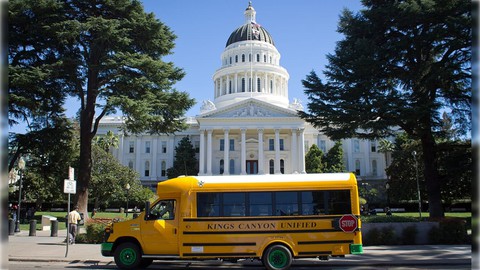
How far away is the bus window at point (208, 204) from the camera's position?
12.5 meters

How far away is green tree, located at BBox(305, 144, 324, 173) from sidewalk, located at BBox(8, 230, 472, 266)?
5349 cm

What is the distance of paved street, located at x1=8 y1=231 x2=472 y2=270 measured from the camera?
1335 centimetres

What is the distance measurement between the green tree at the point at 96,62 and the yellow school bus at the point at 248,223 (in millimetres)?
13274

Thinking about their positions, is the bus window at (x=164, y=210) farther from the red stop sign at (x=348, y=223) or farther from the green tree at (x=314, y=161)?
the green tree at (x=314, y=161)

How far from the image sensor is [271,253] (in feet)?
40.0

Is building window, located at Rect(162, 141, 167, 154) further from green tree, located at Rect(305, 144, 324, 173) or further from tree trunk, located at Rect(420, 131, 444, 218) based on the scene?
tree trunk, located at Rect(420, 131, 444, 218)

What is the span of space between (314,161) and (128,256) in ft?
203

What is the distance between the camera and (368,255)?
1535 centimetres

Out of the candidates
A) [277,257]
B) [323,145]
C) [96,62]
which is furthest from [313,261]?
[323,145]

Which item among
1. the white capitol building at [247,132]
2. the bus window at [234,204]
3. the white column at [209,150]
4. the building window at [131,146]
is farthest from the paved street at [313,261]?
the building window at [131,146]

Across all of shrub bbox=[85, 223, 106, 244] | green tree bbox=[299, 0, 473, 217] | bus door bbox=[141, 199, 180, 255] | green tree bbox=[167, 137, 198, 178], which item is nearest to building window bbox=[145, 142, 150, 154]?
green tree bbox=[167, 137, 198, 178]

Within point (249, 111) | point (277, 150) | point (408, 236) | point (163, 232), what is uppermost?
point (249, 111)

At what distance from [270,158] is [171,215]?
62.8 meters

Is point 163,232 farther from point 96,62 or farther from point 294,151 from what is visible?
point 294,151
